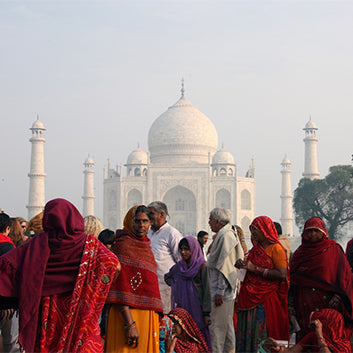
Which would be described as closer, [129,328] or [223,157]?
[129,328]

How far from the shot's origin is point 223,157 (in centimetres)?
4103

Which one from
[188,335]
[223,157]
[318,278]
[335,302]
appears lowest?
[188,335]

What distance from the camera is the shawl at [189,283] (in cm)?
511

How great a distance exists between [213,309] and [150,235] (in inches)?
32.1

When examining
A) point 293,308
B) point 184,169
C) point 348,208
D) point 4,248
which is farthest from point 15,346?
point 184,169

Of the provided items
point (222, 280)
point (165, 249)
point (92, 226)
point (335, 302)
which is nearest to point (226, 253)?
point (222, 280)

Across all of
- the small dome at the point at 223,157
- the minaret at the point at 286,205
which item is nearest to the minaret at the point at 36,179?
the small dome at the point at 223,157

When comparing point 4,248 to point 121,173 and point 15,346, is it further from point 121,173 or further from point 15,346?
point 121,173

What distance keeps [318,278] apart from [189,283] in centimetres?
124

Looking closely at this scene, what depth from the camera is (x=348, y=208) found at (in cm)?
3052

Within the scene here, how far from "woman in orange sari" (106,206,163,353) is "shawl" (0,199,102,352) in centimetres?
56

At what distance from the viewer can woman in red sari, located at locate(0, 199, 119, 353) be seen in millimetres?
3084

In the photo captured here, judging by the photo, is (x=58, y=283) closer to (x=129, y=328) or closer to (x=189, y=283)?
(x=129, y=328)

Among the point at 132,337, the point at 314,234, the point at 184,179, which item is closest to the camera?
the point at 132,337
